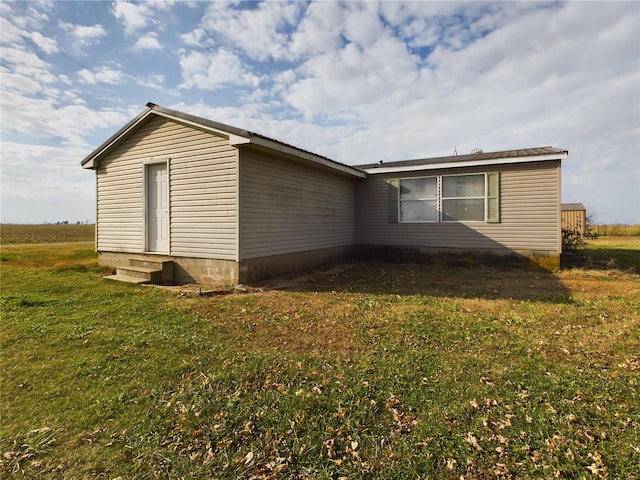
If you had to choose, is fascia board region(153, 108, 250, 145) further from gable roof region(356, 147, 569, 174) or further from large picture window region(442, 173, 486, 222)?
large picture window region(442, 173, 486, 222)

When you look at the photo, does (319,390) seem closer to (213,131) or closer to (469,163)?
(213,131)

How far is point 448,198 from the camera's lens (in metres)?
10.4

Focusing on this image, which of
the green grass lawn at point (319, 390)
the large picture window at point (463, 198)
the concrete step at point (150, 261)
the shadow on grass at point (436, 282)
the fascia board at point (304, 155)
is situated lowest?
the green grass lawn at point (319, 390)

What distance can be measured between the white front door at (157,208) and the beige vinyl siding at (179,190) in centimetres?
20

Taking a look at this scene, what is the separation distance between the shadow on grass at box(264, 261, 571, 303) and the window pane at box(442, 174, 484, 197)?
2.44 m

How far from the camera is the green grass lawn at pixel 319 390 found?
1.99m

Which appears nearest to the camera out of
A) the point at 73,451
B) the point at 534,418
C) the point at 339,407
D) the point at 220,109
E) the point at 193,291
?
the point at 73,451

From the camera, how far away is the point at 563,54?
865cm

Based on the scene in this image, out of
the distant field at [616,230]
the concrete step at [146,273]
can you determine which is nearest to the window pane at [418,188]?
the concrete step at [146,273]

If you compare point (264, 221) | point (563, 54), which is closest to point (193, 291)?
point (264, 221)

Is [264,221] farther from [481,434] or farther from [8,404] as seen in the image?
[481,434]

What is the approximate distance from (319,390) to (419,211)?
9.13 metres

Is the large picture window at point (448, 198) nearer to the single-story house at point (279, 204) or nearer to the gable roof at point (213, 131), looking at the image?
the single-story house at point (279, 204)

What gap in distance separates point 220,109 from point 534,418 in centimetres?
1343
